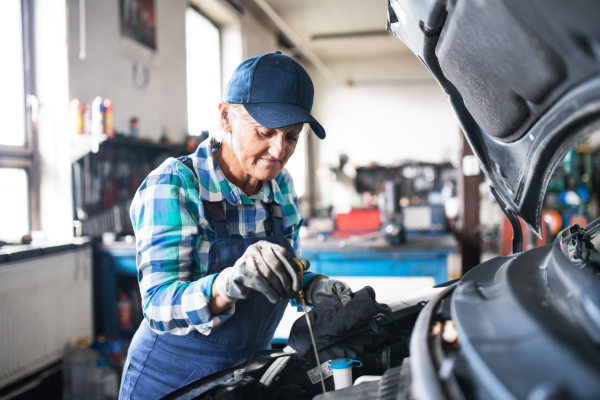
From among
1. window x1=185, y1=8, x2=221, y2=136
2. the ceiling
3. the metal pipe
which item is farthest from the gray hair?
the ceiling

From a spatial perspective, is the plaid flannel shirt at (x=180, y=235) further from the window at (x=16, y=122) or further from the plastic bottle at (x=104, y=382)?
the window at (x=16, y=122)

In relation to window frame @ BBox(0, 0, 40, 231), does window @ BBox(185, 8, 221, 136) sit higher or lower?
higher

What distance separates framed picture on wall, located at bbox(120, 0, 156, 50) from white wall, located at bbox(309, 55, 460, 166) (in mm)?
5461

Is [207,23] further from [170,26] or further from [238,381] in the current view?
[238,381]

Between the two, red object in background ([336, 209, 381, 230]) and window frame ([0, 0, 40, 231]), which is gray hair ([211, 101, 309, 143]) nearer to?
window frame ([0, 0, 40, 231])

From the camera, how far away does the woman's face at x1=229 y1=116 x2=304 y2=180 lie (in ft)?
3.59

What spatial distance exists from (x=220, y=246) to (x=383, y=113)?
28.9 feet

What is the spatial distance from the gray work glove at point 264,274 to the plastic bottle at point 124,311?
8.42 ft

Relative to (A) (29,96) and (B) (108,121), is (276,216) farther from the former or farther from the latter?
(A) (29,96)

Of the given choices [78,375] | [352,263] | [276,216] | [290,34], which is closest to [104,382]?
[78,375]

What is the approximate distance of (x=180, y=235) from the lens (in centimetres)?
99

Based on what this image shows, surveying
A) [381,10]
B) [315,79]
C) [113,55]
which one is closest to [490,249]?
[381,10]

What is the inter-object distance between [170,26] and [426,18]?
4.32m

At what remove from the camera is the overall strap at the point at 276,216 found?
1.29 meters
